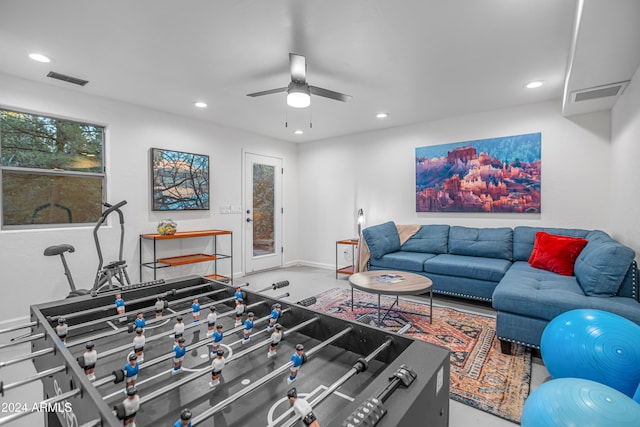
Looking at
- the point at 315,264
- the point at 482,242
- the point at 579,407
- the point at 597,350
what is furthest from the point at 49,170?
the point at 482,242

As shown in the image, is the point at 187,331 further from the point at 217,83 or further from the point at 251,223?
the point at 251,223

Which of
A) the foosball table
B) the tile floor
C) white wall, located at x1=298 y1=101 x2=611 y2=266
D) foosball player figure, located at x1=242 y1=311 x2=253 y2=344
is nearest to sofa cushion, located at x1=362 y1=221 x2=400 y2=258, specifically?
white wall, located at x1=298 y1=101 x2=611 y2=266

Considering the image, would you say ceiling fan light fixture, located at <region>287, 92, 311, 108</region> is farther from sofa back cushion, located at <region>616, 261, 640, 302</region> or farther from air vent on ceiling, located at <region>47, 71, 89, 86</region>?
sofa back cushion, located at <region>616, 261, 640, 302</region>

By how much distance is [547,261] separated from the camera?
319 cm

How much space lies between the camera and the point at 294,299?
3871mm

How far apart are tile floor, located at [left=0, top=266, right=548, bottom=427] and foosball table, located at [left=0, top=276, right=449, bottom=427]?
1136mm

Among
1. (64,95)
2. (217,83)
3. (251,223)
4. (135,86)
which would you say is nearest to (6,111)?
(64,95)

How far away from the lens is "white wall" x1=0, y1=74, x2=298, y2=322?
3.04m

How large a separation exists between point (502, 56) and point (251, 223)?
4141 millimetres

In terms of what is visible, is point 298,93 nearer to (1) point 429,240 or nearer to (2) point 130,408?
(2) point 130,408

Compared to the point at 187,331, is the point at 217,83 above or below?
above

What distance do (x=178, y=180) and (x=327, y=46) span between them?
2.85 metres

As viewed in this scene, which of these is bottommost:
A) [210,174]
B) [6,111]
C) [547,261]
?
[547,261]

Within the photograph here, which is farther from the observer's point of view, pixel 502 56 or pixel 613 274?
pixel 502 56
